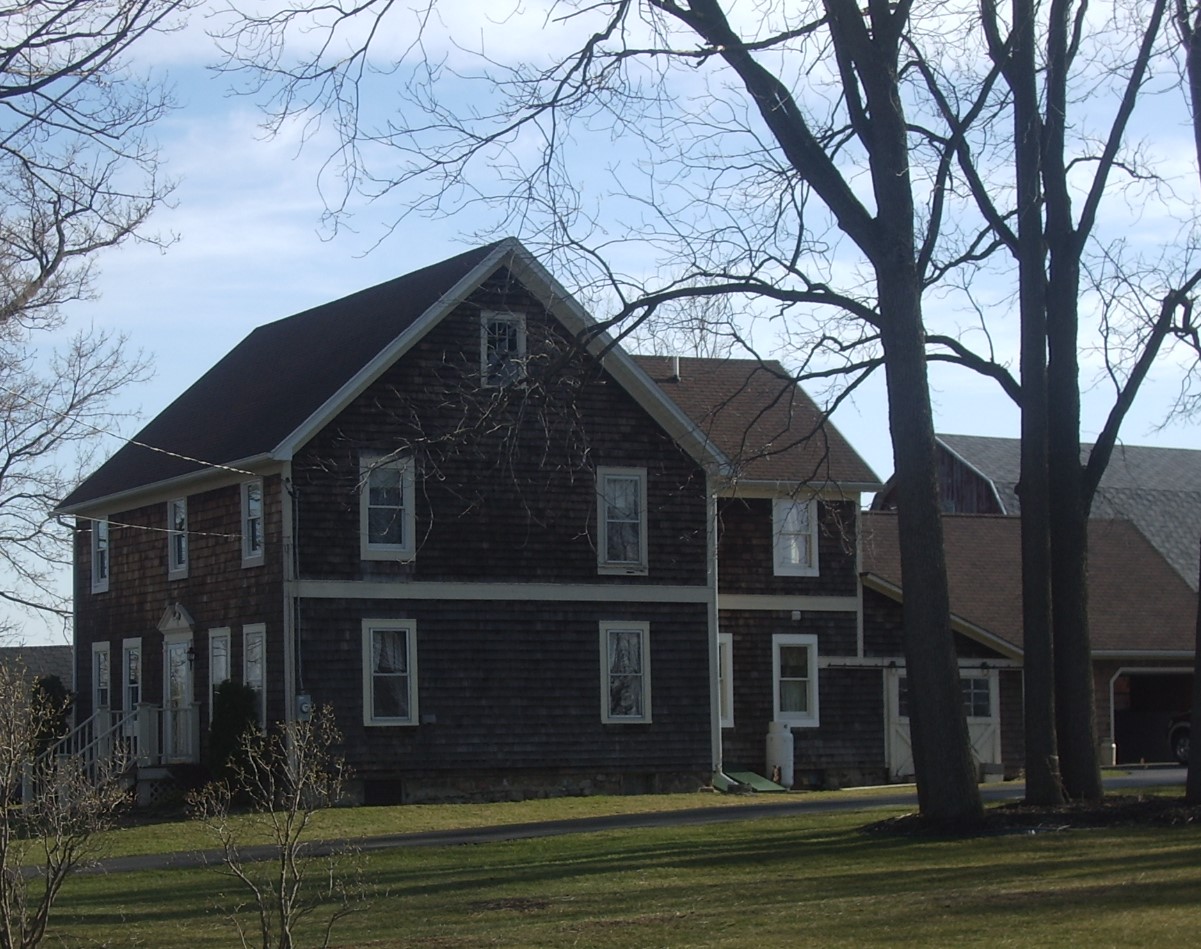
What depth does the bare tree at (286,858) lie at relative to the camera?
11.1 m

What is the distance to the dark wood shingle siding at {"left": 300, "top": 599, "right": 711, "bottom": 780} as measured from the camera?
2922 centimetres

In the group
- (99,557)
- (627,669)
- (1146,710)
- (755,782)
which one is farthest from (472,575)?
(1146,710)

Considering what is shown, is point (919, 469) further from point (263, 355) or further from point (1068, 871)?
point (263, 355)

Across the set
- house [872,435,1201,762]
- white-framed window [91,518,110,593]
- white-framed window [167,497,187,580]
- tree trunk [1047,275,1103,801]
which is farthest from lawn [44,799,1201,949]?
house [872,435,1201,762]

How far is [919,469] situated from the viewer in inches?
758

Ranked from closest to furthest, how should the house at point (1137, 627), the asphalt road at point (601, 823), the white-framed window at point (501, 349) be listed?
the white-framed window at point (501, 349) → the asphalt road at point (601, 823) → the house at point (1137, 627)

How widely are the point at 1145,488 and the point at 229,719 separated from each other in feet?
Answer: 114

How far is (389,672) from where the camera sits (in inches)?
1168

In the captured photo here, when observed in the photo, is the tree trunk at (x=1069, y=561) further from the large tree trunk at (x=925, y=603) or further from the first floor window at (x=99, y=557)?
the first floor window at (x=99, y=557)

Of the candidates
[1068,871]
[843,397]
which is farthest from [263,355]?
[1068,871]

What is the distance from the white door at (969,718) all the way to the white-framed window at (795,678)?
5.67 feet

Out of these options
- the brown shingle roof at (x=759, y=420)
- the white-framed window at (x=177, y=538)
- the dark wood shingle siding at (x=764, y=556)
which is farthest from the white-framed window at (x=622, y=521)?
the white-framed window at (x=177, y=538)

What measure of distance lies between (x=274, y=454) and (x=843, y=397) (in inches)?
417

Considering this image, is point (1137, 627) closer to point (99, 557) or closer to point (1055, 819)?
point (1055, 819)
